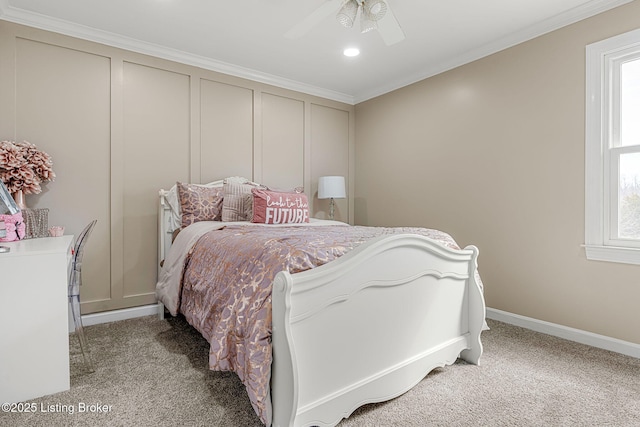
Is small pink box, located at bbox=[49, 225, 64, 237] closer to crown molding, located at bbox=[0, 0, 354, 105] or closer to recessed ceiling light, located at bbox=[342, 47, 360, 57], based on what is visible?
crown molding, located at bbox=[0, 0, 354, 105]

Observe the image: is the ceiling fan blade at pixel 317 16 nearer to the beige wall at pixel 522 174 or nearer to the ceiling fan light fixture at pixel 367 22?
the ceiling fan light fixture at pixel 367 22

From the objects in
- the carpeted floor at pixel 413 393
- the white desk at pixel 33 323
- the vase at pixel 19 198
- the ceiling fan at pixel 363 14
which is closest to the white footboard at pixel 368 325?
the carpeted floor at pixel 413 393

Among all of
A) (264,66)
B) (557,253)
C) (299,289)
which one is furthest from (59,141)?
(557,253)

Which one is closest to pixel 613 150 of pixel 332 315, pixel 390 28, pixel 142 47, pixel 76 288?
pixel 390 28

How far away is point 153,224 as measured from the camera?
3172 mm

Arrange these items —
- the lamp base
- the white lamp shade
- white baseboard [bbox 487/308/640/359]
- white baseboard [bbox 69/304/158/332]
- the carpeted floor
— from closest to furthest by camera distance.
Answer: the carpeted floor
white baseboard [bbox 487/308/640/359]
white baseboard [bbox 69/304/158/332]
the white lamp shade
the lamp base

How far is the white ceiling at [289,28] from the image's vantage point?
247 centimetres

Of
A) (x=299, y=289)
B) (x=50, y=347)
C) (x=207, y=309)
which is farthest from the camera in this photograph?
(x=207, y=309)

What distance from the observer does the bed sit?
137 cm

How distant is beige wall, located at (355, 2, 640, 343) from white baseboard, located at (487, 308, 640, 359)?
0.04 metres

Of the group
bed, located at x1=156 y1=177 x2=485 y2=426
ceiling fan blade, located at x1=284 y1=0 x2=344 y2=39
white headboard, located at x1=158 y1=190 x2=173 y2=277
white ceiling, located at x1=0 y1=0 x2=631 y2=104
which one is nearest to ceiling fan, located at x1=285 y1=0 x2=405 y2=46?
ceiling fan blade, located at x1=284 y1=0 x2=344 y2=39

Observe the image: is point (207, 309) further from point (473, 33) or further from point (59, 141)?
point (473, 33)

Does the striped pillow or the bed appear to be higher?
the striped pillow

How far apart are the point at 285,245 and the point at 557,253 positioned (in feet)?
7.58
